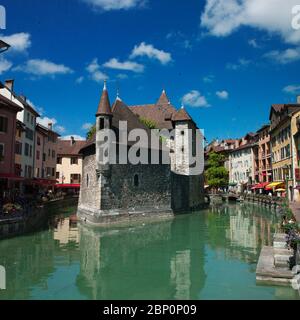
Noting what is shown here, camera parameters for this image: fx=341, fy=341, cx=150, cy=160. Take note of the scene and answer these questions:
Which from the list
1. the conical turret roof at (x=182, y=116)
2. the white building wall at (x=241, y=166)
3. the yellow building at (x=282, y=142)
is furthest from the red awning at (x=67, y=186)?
the white building wall at (x=241, y=166)

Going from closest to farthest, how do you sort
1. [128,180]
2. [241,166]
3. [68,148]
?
1. [128,180]
2. [68,148]
3. [241,166]

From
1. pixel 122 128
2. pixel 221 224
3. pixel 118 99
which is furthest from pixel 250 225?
pixel 118 99

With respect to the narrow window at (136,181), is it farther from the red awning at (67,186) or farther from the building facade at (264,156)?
the building facade at (264,156)

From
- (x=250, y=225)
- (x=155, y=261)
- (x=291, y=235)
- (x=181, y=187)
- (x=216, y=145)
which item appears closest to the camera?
(x=291, y=235)

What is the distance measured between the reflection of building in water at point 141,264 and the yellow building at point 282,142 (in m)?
20.4

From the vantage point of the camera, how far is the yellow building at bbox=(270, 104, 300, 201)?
39312 mm

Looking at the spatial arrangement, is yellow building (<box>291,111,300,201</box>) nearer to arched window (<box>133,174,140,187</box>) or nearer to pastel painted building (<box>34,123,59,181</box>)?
arched window (<box>133,174,140,187</box>)

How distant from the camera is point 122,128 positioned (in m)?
27.9

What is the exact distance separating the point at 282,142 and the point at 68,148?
33.4 meters

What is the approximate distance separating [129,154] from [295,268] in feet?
61.9

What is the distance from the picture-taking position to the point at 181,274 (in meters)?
13.0

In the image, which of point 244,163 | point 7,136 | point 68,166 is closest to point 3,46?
point 7,136

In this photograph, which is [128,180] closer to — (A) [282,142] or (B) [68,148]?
(A) [282,142]
